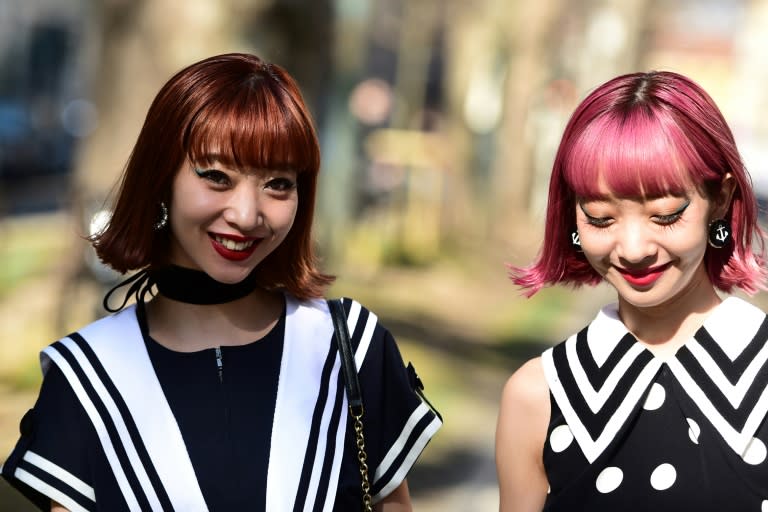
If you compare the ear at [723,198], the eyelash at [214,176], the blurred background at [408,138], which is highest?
the ear at [723,198]

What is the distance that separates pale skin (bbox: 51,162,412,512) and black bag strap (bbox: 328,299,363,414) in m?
0.14

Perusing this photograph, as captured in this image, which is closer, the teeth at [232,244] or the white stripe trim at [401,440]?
the teeth at [232,244]

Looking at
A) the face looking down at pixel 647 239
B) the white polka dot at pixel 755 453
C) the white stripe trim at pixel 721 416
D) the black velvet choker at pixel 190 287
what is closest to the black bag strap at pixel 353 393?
the black velvet choker at pixel 190 287

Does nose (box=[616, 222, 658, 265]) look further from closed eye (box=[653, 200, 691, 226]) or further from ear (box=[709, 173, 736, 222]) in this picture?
ear (box=[709, 173, 736, 222])

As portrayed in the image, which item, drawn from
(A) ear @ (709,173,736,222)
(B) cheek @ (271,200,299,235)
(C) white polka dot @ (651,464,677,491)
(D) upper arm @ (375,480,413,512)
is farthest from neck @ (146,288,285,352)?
(A) ear @ (709,173,736,222)

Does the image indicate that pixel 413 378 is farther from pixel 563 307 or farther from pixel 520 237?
pixel 520 237

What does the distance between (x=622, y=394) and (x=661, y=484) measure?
21 centimetres

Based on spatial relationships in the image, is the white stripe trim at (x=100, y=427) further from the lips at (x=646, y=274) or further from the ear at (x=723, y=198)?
the ear at (x=723, y=198)

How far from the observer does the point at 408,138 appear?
13.9 meters

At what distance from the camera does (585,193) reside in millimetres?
2248

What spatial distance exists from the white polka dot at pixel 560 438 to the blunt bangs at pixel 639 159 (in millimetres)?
513

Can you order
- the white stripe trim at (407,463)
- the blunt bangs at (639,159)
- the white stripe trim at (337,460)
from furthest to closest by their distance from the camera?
1. the white stripe trim at (407,463)
2. the white stripe trim at (337,460)
3. the blunt bangs at (639,159)

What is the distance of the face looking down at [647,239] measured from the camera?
86.6 inches

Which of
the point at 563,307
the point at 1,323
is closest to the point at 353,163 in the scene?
the point at 563,307
